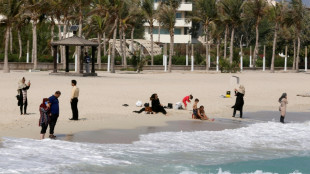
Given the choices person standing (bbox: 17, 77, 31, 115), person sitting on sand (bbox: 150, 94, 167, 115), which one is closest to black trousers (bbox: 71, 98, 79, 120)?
person standing (bbox: 17, 77, 31, 115)

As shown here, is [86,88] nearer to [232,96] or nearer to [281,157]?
[232,96]

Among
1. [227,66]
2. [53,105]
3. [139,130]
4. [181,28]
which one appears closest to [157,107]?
[139,130]

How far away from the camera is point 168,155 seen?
1628cm

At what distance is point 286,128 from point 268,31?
102m

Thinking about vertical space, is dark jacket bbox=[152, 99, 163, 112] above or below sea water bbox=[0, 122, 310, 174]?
above

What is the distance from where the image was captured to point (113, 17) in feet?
228

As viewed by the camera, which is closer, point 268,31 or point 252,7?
point 252,7

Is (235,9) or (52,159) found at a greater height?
(235,9)

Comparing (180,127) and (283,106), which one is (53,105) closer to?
(180,127)

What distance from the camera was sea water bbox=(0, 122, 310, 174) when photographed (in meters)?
14.5

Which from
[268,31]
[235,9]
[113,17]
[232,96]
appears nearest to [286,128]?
[232,96]

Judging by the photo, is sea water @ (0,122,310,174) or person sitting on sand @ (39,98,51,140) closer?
sea water @ (0,122,310,174)

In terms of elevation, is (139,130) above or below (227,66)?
below

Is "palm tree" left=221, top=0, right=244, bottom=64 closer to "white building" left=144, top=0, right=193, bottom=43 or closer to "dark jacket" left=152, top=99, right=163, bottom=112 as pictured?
"white building" left=144, top=0, right=193, bottom=43
